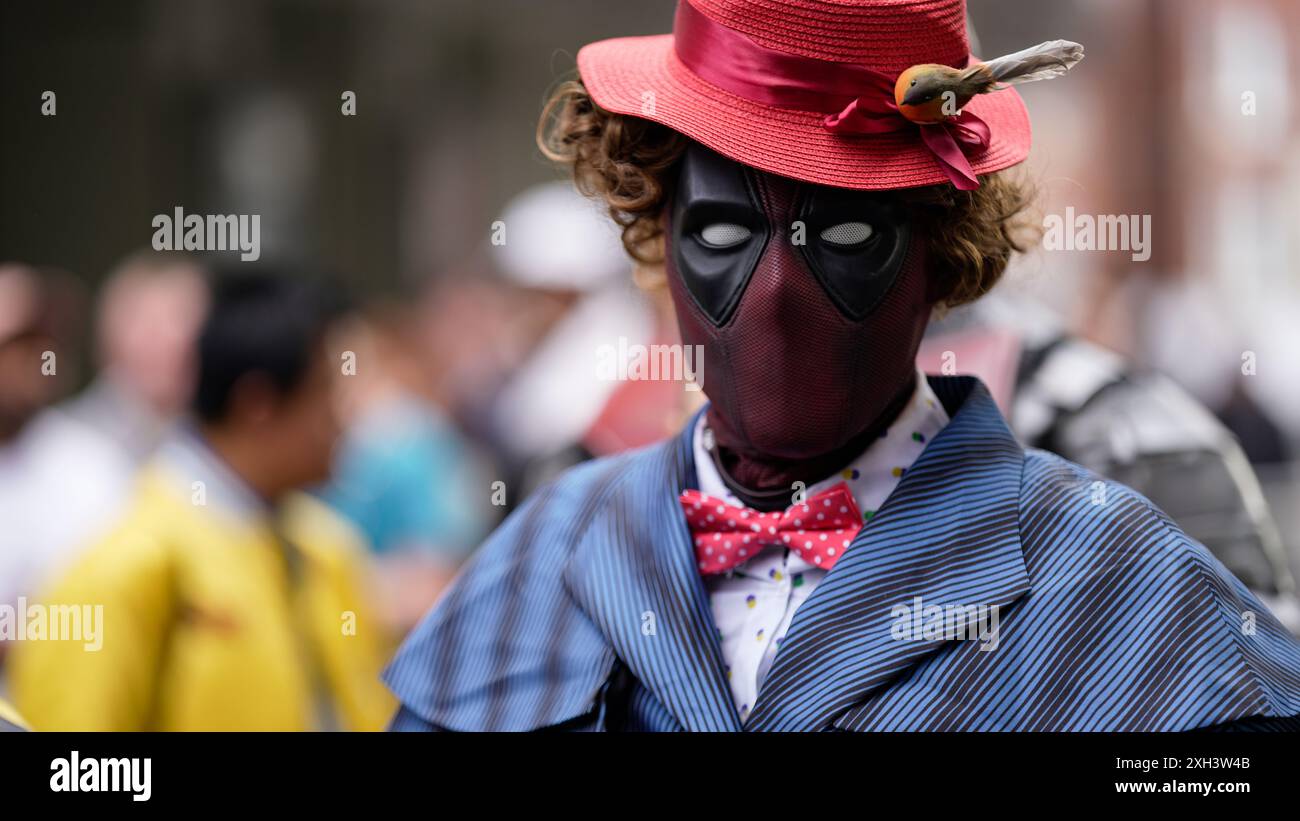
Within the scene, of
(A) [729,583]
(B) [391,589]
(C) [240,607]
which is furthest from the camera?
(B) [391,589]

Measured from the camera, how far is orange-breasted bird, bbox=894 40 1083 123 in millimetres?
1729

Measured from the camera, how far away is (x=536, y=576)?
2082 mm

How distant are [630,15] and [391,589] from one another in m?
1.83

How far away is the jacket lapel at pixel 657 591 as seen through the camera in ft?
5.95

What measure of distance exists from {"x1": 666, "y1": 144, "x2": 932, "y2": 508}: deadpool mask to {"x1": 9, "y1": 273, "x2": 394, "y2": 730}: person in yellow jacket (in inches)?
52.2

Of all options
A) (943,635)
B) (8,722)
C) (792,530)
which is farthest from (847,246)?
(8,722)

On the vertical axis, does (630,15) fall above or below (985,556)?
above

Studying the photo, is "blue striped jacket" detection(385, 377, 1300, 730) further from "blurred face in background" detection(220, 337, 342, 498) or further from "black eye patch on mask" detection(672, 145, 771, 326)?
"blurred face in background" detection(220, 337, 342, 498)

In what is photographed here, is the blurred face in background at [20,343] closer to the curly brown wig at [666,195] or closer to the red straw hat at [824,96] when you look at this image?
the curly brown wig at [666,195]

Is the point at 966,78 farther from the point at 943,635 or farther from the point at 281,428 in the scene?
the point at 281,428

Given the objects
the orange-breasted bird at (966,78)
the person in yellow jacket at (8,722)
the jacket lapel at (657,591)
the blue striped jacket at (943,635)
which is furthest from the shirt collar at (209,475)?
the orange-breasted bird at (966,78)

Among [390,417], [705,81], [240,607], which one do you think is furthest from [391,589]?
[705,81]

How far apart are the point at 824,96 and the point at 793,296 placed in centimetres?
26
